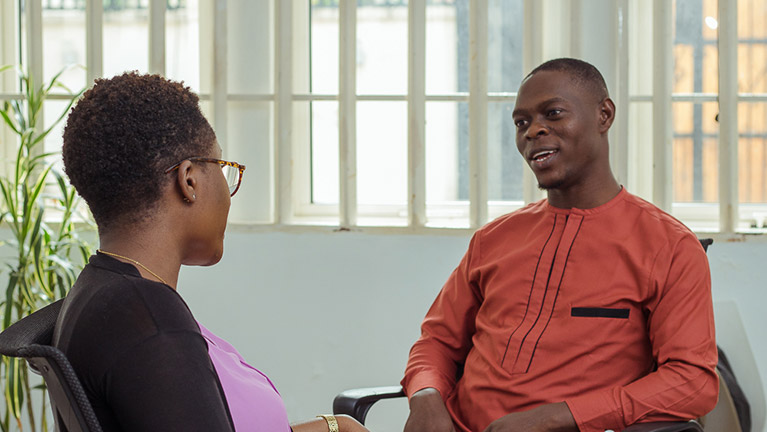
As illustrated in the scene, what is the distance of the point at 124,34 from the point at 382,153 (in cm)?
117

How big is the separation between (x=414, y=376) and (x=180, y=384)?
3.75 ft

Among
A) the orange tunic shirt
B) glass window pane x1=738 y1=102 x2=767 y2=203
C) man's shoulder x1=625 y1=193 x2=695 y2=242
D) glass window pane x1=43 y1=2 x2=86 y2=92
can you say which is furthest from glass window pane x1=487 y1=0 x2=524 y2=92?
glass window pane x1=43 y1=2 x2=86 y2=92

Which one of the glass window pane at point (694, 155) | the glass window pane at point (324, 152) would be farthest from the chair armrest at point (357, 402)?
the glass window pane at point (694, 155)

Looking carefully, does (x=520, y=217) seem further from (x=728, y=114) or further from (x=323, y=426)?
(x=728, y=114)

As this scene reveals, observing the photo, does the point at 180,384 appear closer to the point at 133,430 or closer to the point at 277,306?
the point at 133,430

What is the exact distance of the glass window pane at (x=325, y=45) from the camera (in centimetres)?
311

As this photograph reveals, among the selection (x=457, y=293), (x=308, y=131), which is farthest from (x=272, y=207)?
(x=457, y=293)

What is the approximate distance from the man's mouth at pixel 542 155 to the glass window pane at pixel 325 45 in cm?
131

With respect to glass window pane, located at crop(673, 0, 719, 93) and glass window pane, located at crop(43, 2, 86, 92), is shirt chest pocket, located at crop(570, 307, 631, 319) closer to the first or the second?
glass window pane, located at crop(673, 0, 719, 93)

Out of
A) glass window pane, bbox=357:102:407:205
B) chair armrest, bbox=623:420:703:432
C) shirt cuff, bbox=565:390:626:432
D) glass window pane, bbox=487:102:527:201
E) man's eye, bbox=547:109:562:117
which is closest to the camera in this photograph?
chair armrest, bbox=623:420:703:432

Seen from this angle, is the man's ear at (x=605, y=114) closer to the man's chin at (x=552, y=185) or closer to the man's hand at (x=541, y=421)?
the man's chin at (x=552, y=185)

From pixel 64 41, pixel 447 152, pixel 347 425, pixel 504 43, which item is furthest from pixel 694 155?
pixel 64 41

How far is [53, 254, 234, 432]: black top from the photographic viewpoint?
961 millimetres

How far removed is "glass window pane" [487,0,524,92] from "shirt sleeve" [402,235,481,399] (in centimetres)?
102
